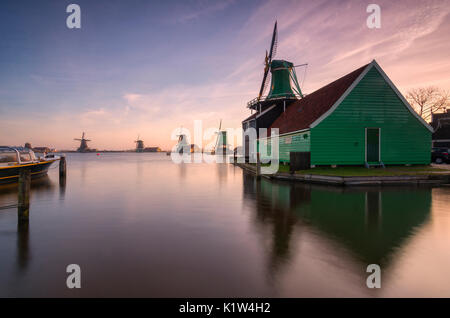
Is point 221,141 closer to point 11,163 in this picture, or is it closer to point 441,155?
point 441,155

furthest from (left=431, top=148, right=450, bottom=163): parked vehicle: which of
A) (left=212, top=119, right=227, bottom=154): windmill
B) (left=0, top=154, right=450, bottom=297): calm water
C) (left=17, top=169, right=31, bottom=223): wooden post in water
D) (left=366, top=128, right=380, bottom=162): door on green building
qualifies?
(left=212, top=119, right=227, bottom=154): windmill

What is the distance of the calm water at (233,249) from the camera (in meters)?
3.57

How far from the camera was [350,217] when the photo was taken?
722 cm

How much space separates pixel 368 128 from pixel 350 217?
13.5 meters

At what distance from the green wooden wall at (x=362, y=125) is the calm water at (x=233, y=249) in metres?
8.75

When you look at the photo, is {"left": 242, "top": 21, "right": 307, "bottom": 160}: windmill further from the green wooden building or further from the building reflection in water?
the building reflection in water

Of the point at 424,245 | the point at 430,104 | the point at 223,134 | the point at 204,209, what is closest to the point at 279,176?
the point at 204,209

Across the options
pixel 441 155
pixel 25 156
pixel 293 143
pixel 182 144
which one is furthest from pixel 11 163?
pixel 182 144

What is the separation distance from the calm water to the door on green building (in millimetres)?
9331

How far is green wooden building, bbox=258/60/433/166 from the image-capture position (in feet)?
57.3

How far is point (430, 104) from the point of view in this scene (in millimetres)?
43219

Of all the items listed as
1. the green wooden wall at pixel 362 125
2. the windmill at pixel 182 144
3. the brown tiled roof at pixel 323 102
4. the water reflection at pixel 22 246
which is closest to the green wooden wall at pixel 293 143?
the brown tiled roof at pixel 323 102
